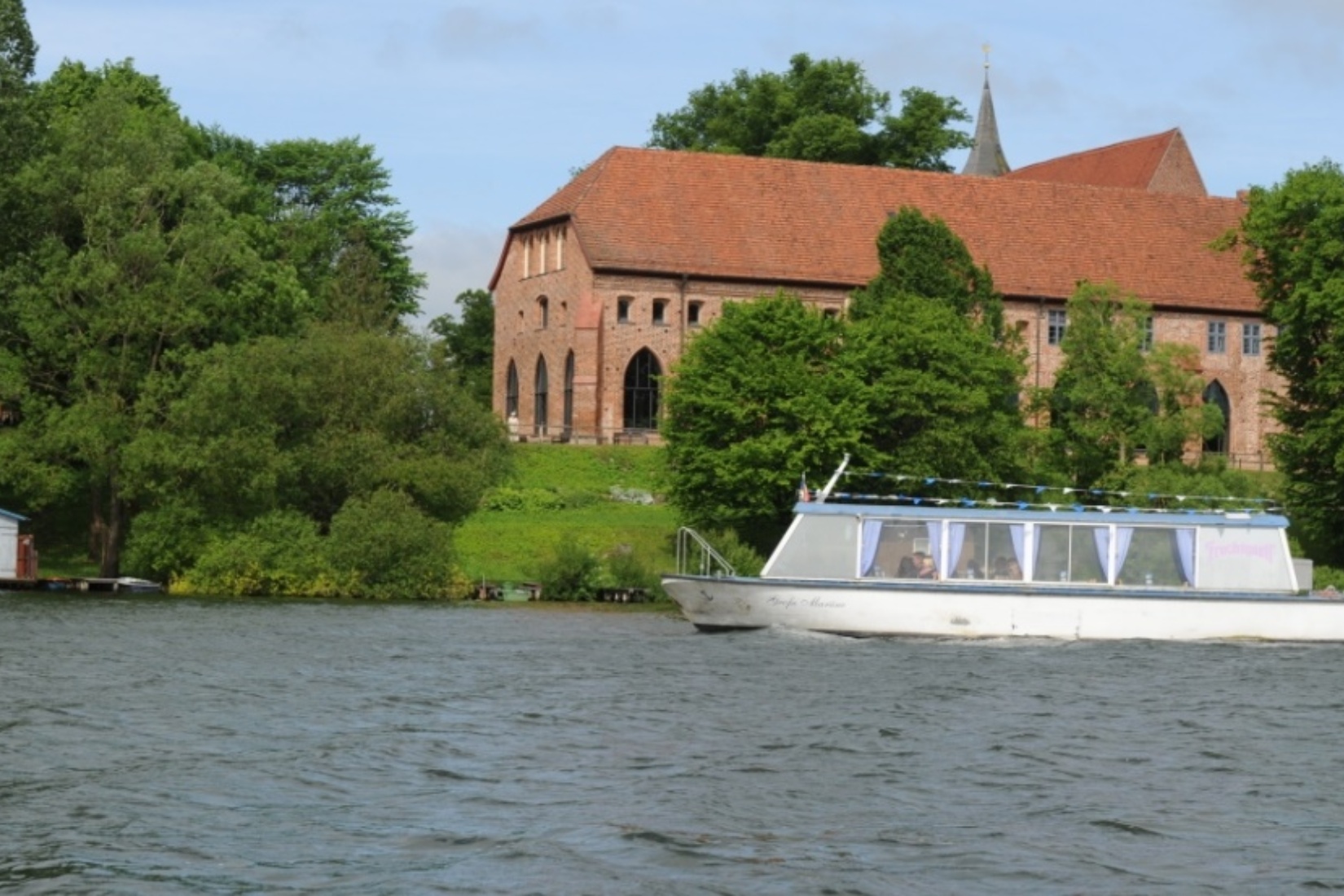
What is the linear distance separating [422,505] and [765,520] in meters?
9.88

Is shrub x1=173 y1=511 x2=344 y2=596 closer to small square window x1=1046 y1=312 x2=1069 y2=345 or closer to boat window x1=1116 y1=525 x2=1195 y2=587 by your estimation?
boat window x1=1116 y1=525 x2=1195 y2=587

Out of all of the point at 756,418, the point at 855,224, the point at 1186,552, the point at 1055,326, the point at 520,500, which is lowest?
the point at 1186,552

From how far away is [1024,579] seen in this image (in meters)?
45.4

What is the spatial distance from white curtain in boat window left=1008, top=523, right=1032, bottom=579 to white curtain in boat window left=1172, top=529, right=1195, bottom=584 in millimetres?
2756

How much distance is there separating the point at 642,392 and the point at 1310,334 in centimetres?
2847

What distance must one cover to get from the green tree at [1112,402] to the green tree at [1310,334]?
301cm

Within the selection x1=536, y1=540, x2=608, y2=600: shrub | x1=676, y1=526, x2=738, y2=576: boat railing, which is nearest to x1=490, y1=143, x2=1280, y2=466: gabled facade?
x1=676, y1=526, x2=738, y2=576: boat railing

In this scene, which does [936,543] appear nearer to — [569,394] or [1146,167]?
[569,394]

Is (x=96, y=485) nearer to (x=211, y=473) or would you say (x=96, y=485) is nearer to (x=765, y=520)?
(x=211, y=473)

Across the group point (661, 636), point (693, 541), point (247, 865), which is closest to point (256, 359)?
point (693, 541)

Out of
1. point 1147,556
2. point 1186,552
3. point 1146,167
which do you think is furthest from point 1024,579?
point 1146,167

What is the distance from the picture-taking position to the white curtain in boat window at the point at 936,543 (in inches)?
1785

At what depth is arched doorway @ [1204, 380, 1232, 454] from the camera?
96625mm

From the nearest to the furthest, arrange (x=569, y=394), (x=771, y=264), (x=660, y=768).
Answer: (x=660, y=768), (x=771, y=264), (x=569, y=394)
